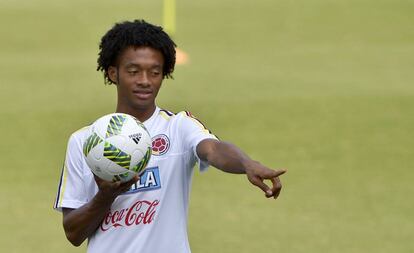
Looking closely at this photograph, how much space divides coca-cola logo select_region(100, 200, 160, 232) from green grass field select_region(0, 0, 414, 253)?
203 inches

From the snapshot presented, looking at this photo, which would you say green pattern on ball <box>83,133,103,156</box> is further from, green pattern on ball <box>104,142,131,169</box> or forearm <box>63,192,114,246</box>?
forearm <box>63,192,114,246</box>

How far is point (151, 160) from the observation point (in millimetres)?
6586

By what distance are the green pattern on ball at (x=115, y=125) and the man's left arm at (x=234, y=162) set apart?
0.48m

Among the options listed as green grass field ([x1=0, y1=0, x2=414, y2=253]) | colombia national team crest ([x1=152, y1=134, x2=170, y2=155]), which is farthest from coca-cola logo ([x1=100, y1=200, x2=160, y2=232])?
green grass field ([x1=0, y1=0, x2=414, y2=253])

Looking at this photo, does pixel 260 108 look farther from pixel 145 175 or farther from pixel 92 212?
pixel 92 212

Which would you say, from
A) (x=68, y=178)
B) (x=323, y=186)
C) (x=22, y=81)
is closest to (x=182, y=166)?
(x=68, y=178)

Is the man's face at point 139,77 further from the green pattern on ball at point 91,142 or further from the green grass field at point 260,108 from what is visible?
the green grass field at point 260,108

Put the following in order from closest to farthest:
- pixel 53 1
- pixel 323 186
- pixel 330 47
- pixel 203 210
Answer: pixel 203 210
pixel 323 186
pixel 330 47
pixel 53 1

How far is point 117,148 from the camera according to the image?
623 centimetres

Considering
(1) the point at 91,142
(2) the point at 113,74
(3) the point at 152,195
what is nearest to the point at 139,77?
(2) the point at 113,74

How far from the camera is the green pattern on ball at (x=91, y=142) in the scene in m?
6.25

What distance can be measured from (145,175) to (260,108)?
405 inches

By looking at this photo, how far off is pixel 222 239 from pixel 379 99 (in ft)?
19.3

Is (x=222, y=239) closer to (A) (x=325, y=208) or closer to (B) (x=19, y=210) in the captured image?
(A) (x=325, y=208)
